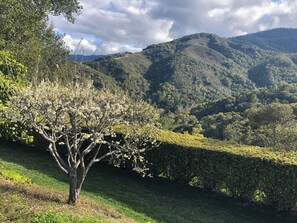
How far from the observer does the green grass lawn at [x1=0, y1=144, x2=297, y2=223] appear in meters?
11.5

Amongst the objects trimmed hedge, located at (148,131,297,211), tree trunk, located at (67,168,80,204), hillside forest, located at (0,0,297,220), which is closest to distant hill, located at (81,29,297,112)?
hillside forest, located at (0,0,297,220)

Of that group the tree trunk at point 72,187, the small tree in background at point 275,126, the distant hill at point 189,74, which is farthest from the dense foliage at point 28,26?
the distant hill at point 189,74

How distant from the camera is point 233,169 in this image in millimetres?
14039

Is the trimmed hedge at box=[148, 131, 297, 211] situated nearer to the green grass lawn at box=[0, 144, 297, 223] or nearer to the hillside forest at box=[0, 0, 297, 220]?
the hillside forest at box=[0, 0, 297, 220]

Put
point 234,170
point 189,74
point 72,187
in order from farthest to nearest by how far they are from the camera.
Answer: point 189,74 → point 234,170 → point 72,187

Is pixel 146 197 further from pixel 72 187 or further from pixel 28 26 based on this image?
pixel 28 26

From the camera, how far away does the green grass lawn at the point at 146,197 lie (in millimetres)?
11477

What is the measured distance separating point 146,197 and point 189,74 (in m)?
137

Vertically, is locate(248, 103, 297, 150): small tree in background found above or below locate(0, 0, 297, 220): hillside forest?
above

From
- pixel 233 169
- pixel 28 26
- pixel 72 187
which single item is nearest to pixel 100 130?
pixel 72 187

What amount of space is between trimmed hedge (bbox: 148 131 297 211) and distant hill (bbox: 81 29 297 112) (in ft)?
308

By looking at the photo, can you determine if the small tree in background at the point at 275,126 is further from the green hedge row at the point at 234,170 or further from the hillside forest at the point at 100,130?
the green hedge row at the point at 234,170

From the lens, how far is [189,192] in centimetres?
1480

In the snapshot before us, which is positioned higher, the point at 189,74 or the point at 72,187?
the point at 189,74
